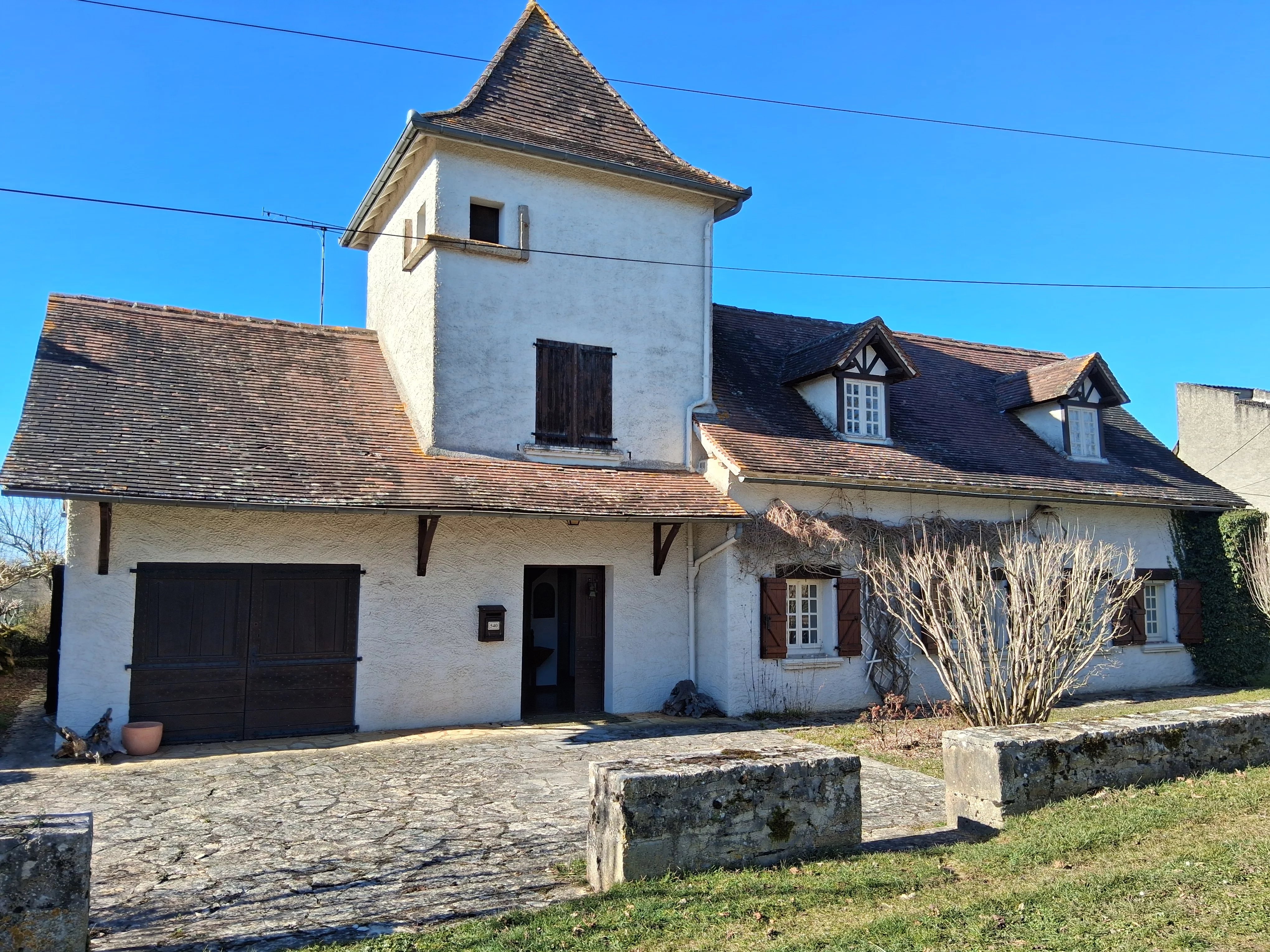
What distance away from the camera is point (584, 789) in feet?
27.2

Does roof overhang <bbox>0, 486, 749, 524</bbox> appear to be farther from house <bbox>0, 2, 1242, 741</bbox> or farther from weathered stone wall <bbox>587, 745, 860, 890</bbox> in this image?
weathered stone wall <bbox>587, 745, 860, 890</bbox>

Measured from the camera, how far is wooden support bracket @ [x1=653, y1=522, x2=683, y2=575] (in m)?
12.8

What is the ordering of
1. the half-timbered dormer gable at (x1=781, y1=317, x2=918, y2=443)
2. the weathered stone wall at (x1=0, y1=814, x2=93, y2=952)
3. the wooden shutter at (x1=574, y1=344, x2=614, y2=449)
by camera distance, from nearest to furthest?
the weathered stone wall at (x1=0, y1=814, x2=93, y2=952), the wooden shutter at (x1=574, y1=344, x2=614, y2=449), the half-timbered dormer gable at (x1=781, y1=317, x2=918, y2=443)

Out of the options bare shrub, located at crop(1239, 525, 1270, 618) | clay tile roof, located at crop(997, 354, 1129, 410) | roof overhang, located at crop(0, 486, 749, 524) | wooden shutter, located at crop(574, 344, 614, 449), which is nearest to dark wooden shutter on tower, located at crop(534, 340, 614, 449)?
wooden shutter, located at crop(574, 344, 614, 449)

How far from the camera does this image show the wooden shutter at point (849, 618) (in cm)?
1347

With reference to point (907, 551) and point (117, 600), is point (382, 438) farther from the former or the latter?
point (907, 551)

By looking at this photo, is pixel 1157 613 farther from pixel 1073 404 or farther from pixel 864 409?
pixel 864 409

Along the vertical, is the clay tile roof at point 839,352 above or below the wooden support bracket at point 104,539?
above

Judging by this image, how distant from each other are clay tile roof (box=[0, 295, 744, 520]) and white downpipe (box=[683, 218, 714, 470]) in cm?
68

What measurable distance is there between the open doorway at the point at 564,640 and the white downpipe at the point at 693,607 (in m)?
1.30

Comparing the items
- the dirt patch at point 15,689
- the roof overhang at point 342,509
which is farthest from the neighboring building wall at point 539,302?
the dirt patch at point 15,689

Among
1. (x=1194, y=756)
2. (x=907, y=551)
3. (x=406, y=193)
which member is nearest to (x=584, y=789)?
(x=1194, y=756)

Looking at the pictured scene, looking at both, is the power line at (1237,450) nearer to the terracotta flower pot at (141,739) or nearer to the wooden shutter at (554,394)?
the wooden shutter at (554,394)

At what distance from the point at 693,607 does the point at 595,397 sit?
3.46m
